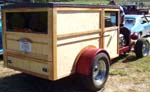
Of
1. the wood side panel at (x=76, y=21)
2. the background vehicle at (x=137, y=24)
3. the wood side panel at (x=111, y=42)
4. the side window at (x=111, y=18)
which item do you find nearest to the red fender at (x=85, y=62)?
the wood side panel at (x=76, y=21)

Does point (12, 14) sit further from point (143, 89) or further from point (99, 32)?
point (143, 89)

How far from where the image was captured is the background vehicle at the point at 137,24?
11.3 meters

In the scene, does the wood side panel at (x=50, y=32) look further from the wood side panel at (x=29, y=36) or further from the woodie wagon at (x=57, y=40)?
the wood side panel at (x=29, y=36)

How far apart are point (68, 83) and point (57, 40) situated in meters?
1.62

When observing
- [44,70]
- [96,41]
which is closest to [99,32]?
[96,41]

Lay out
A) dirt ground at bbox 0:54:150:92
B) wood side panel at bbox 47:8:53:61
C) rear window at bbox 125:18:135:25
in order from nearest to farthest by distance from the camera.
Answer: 1. wood side panel at bbox 47:8:53:61
2. dirt ground at bbox 0:54:150:92
3. rear window at bbox 125:18:135:25

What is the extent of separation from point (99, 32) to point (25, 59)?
165cm

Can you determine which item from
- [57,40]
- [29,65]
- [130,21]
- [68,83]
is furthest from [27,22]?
[130,21]

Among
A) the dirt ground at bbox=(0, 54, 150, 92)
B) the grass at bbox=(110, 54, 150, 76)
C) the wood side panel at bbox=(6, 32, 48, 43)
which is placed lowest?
the dirt ground at bbox=(0, 54, 150, 92)

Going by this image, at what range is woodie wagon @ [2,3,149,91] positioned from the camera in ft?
16.7

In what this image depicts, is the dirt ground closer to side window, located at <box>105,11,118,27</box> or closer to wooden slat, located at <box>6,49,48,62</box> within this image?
wooden slat, located at <box>6,49,48,62</box>

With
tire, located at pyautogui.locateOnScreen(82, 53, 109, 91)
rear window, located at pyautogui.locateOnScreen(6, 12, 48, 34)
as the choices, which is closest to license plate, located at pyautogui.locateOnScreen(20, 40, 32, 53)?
rear window, located at pyautogui.locateOnScreen(6, 12, 48, 34)

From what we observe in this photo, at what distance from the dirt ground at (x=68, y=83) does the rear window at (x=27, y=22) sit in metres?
1.22

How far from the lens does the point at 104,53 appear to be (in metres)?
6.00
